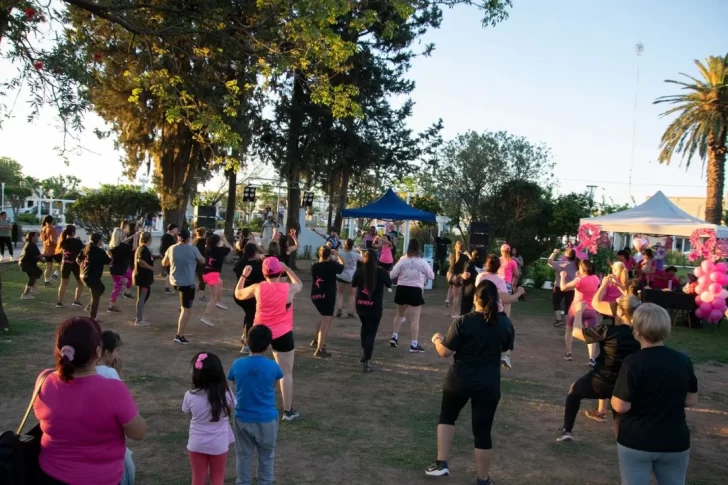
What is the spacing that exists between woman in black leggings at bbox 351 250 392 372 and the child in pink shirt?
4015 mm

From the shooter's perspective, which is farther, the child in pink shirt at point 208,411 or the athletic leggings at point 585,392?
the athletic leggings at point 585,392

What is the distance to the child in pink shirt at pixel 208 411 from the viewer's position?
3572 mm

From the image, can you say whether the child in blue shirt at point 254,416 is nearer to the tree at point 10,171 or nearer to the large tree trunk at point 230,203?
the large tree trunk at point 230,203

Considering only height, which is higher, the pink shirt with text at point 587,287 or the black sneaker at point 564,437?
the pink shirt with text at point 587,287

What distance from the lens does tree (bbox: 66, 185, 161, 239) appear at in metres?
23.0

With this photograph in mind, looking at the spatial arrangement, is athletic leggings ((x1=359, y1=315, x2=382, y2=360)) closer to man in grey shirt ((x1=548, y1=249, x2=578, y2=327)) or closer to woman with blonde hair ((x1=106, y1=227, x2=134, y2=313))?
man in grey shirt ((x1=548, y1=249, x2=578, y2=327))

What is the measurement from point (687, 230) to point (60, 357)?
14.6 metres

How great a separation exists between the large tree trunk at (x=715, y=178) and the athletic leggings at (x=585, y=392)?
21.2 m

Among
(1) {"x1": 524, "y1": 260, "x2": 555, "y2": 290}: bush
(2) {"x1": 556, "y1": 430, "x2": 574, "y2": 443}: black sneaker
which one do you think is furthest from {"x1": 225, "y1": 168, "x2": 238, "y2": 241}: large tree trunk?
(2) {"x1": 556, "y1": 430, "x2": 574, "y2": 443}: black sneaker

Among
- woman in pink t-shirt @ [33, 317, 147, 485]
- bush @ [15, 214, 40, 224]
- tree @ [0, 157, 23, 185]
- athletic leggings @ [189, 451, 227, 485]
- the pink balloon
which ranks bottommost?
athletic leggings @ [189, 451, 227, 485]

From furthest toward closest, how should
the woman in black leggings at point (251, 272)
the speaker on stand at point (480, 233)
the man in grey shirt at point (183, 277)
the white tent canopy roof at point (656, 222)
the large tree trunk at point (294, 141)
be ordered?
the large tree trunk at point (294, 141) < the speaker on stand at point (480, 233) < the white tent canopy roof at point (656, 222) < the man in grey shirt at point (183, 277) < the woman in black leggings at point (251, 272)

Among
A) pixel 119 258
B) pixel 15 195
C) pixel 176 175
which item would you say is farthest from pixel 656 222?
pixel 15 195

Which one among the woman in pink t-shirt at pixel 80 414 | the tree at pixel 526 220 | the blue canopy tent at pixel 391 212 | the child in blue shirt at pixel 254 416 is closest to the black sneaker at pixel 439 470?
the child in blue shirt at pixel 254 416

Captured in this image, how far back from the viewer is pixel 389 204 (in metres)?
18.0
